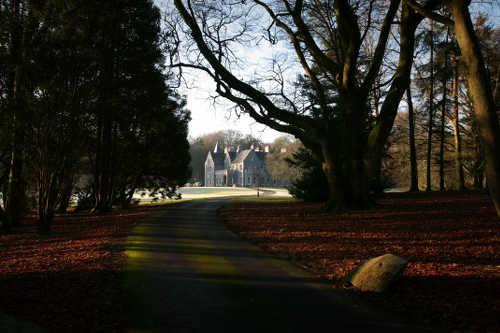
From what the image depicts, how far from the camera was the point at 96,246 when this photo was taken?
9203 mm

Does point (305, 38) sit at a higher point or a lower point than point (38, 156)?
higher

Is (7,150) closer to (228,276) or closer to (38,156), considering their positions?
(38,156)

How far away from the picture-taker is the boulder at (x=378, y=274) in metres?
5.38

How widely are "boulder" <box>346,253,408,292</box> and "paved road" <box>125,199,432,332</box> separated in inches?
19.6

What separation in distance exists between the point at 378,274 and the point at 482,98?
3439 mm

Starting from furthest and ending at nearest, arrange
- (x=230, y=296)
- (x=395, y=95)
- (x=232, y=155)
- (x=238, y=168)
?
1. (x=232, y=155)
2. (x=238, y=168)
3. (x=395, y=95)
4. (x=230, y=296)

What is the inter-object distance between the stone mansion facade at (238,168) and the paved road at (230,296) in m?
65.5

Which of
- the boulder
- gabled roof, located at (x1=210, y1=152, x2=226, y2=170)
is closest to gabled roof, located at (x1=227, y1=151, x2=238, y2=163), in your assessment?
gabled roof, located at (x1=210, y1=152, x2=226, y2=170)

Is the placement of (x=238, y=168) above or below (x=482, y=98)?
above

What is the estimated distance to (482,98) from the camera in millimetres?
5887

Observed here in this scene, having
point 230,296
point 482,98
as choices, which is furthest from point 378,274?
point 482,98

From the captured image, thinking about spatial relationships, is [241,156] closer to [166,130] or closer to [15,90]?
[166,130]

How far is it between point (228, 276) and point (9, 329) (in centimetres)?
359

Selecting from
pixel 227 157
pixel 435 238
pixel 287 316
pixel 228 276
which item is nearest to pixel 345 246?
pixel 435 238
